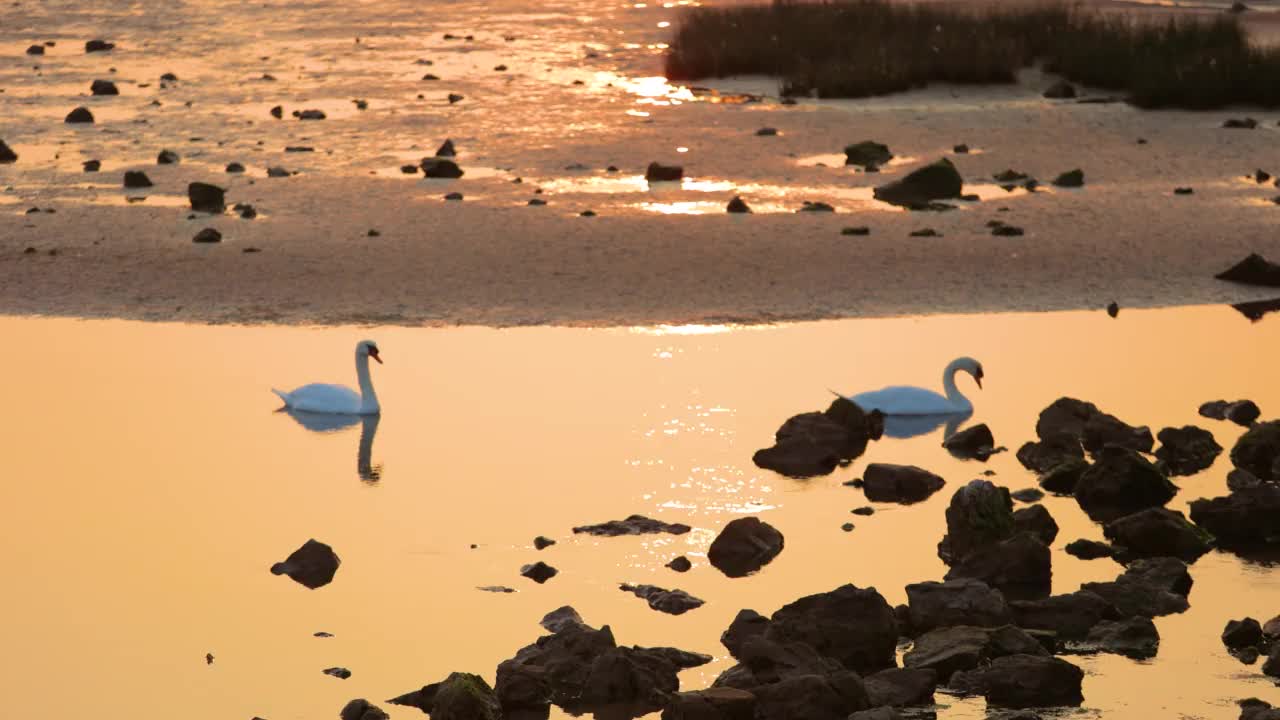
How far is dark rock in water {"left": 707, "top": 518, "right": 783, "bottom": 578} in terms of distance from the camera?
34.9 ft

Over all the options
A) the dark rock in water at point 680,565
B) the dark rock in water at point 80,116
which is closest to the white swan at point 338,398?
the dark rock in water at point 680,565

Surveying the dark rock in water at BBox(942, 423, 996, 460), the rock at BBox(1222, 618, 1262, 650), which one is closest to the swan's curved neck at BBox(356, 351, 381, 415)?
the dark rock in water at BBox(942, 423, 996, 460)

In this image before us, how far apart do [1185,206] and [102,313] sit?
1153cm

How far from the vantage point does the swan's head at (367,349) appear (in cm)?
1442

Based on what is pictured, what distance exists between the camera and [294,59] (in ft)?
129

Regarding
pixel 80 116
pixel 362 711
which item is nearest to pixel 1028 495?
pixel 362 711

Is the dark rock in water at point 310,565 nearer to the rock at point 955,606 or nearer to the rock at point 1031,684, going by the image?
the rock at point 955,606

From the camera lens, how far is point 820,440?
1291 centimetres

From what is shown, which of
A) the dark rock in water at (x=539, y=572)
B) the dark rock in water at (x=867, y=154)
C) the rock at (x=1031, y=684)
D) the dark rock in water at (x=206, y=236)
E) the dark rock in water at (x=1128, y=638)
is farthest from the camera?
the dark rock in water at (x=867, y=154)

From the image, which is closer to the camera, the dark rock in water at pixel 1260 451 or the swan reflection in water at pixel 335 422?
the dark rock in water at pixel 1260 451

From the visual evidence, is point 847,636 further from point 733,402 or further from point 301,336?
point 301,336

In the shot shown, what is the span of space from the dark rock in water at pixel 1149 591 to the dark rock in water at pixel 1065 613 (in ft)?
A: 0.55

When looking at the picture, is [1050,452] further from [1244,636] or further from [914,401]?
[1244,636]

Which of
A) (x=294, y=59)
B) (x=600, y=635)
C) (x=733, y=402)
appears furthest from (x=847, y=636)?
(x=294, y=59)
